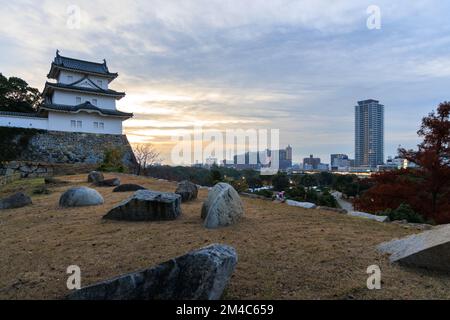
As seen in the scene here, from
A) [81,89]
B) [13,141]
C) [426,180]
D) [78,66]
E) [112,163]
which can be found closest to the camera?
[426,180]

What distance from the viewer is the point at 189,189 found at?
27.3ft

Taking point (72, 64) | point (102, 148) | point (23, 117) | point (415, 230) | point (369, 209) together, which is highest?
point (72, 64)

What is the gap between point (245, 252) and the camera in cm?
415

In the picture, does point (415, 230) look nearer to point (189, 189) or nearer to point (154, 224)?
point (154, 224)

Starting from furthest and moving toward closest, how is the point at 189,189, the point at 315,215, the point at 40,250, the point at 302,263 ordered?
the point at 189,189, the point at 315,215, the point at 40,250, the point at 302,263

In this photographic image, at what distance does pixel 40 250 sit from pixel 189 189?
4.16 meters

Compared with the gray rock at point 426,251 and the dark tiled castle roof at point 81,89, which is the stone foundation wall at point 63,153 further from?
the gray rock at point 426,251

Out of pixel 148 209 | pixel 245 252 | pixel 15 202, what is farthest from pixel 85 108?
pixel 245 252

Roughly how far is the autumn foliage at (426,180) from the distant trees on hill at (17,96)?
1181 inches

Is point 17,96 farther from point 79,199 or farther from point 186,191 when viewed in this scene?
point 186,191

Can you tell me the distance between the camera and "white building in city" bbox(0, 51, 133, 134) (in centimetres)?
2611

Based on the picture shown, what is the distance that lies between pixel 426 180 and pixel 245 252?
12.1 metres

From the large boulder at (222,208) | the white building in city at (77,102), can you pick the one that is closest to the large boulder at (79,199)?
the large boulder at (222,208)

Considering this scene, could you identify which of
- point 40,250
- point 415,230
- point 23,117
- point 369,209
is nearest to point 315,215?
point 415,230
